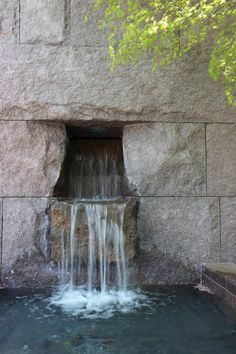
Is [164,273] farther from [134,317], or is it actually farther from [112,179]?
[112,179]

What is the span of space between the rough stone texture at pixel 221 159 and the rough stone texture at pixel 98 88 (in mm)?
188

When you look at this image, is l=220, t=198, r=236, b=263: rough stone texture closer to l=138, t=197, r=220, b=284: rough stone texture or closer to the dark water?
l=138, t=197, r=220, b=284: rough stone texture

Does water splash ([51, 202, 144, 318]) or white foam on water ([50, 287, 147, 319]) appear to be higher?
water splash ([51, 202, 144, 318])

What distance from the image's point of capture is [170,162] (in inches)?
206

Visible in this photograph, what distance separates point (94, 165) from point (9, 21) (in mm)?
2638

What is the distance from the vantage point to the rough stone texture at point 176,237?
Result: 5070 mm

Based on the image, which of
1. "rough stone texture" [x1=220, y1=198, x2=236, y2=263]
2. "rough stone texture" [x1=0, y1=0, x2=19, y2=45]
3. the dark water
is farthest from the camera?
"rough stone texture" [x1=220, y1=198, x2=236, y2=263]

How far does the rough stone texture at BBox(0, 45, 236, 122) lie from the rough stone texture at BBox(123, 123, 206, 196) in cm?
22

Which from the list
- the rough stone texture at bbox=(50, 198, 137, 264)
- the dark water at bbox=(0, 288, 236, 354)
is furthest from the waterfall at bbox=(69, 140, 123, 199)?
the dark water at bbox=(0, 288, 236, 354)

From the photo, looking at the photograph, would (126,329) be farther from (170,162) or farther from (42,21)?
(42,21)

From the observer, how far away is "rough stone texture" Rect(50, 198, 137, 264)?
4.70m

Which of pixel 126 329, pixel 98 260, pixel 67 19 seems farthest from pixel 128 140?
pixel 126 329

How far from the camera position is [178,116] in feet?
17.1

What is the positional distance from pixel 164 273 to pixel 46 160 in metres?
2.47
